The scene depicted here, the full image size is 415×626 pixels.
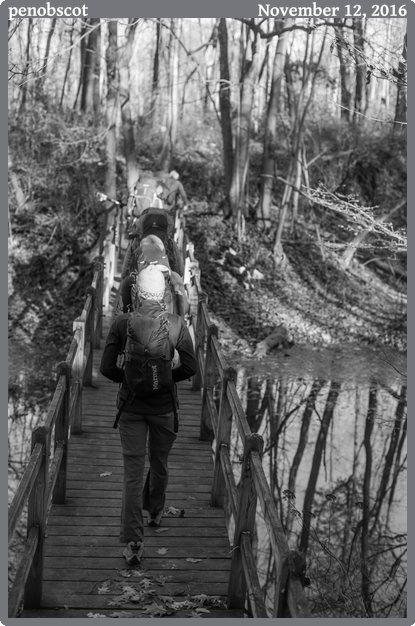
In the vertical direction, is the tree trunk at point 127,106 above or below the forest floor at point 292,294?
above

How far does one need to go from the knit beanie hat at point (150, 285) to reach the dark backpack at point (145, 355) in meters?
0.14

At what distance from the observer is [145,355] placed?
5.29 metres

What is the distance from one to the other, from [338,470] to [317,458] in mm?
471

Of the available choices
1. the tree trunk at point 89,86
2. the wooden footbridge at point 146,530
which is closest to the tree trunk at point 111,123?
the tree trunk at point 89,86

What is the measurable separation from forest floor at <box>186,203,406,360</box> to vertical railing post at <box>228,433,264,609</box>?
12.7m

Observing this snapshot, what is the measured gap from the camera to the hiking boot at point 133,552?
18.4 ft

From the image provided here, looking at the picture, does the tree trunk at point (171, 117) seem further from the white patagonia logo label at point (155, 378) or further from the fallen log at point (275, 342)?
the white patagonia logo label at point (155, 378)

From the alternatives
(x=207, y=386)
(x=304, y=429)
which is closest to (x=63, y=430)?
(x=207, y=386)

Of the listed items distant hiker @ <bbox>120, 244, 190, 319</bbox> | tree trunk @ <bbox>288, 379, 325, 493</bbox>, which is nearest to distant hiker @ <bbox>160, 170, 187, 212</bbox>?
tree trunk @ <bbox>288, 379, 325, 493</bbox>

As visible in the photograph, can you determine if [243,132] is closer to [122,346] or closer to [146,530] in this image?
[146,530]

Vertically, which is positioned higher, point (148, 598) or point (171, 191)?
point (171, 191)

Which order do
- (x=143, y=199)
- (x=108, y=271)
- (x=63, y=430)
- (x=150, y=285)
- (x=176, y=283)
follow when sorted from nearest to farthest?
(x=150, y=285)
(x=63, y=430)
(x=176, y=283)
(x=143, y=199)
(x=108, y=271)

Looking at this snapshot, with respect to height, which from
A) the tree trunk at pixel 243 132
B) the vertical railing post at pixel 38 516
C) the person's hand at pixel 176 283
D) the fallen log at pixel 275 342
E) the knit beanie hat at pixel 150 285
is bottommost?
the fallen log at pixel 275 342

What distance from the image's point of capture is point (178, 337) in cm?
554
